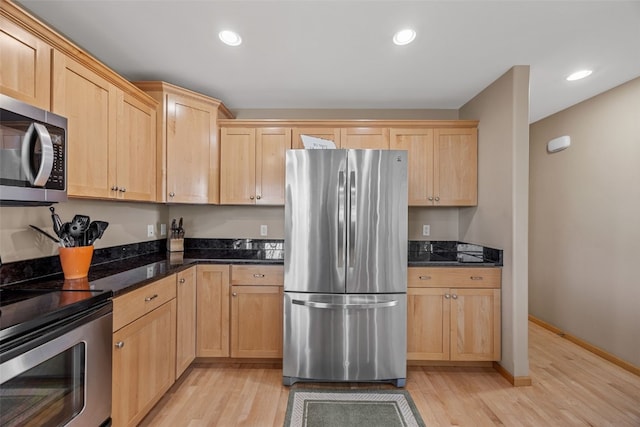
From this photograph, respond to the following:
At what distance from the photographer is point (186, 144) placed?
2719 millimetres

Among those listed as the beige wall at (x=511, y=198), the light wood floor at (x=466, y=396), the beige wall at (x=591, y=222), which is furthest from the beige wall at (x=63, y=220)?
the beige wall at (x=591, y=222)

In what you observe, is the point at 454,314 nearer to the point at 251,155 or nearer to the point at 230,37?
the point at 251,155

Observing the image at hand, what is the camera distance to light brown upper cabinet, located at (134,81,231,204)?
2578 mm

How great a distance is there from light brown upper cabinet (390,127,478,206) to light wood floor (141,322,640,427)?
5.13ft

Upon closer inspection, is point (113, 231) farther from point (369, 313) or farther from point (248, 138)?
point (369, 313)

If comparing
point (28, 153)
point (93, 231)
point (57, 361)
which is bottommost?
point (57, 361)

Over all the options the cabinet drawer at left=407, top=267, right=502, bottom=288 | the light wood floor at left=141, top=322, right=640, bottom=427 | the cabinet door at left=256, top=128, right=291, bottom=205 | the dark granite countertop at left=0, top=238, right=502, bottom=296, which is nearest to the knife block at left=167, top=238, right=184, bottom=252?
the dark granite countertop at left=0, top=238, right=502, bottom=296

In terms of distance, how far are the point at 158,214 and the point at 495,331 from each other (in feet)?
10.9

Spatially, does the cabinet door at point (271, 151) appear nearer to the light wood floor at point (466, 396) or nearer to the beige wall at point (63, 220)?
the beige wall at point (63, 220)

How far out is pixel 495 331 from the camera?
2.58 meters

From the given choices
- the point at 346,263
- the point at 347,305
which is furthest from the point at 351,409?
the point at 346,263

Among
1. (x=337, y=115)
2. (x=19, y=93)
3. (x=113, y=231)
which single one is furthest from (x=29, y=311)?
(x=337, y=115)

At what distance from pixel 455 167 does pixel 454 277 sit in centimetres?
108

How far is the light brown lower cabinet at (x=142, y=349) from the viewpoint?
1601 millimetres
